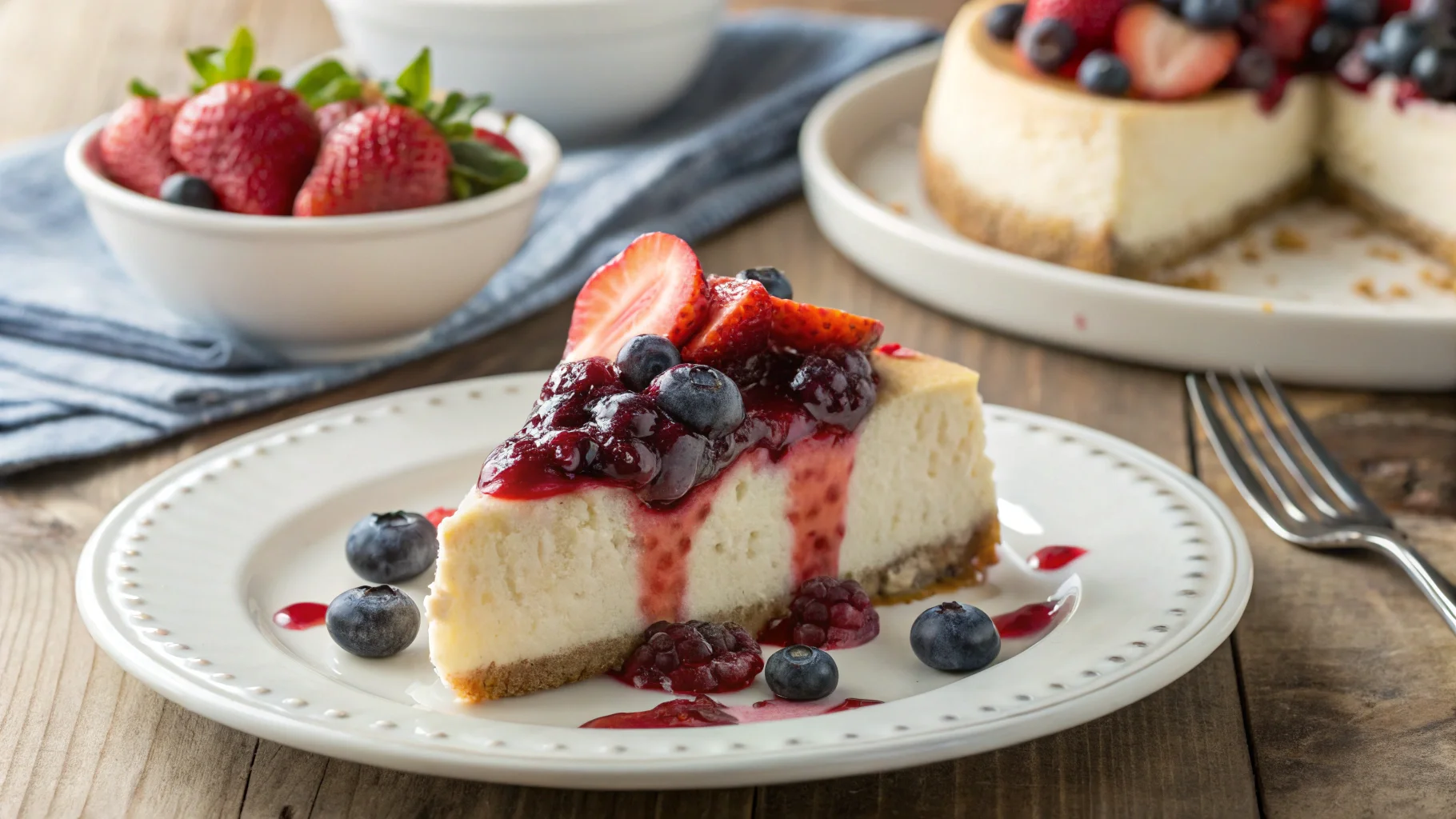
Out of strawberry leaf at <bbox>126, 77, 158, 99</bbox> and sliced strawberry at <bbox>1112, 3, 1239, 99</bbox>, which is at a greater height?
strawberry leaf at <bbox>126, 77, 158, 99</bbox>

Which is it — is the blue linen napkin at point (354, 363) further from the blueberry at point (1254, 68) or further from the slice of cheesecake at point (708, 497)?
the blueberry at point (1254, 68)

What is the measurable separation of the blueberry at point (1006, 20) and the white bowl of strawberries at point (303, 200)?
1.21 m

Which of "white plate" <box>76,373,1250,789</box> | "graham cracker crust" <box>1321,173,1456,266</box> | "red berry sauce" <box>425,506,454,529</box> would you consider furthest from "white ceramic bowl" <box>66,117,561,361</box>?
"graham cracker crust" <box>1321,173,1456,266</box>

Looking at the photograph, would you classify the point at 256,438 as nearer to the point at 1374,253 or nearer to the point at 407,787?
the point at 407,787

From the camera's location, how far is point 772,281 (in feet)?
7.50

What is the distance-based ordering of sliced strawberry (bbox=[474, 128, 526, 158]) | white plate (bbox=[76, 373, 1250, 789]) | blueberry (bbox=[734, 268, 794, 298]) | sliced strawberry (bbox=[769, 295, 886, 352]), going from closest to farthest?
white plate (bbox=[76, 373, 1250, 789]), sliced strawberry (bbox=[769, 295, 886, 352]), blueberry (bbox=[734, 268, 794, 298]), sliced strawberry (bbox=[474, 128, 526, 158])

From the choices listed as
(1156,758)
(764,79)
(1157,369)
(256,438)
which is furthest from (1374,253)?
(256,438)

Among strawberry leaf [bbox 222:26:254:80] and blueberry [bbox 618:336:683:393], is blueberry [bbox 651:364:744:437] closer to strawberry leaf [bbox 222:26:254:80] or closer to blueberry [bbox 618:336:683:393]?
blueberry [bbox 618:336:683:393]

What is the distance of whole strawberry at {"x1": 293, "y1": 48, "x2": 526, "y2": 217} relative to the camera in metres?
2.73

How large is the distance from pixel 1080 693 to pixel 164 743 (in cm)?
109

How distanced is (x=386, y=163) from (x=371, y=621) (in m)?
1.07

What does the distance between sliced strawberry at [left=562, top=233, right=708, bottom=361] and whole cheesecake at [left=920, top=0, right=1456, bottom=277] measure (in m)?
1.43

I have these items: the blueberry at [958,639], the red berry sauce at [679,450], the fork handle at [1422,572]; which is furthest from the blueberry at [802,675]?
the fork handle at [1422,572]

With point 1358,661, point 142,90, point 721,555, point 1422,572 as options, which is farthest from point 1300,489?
point 142,90
